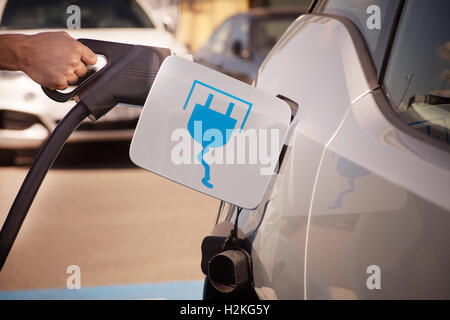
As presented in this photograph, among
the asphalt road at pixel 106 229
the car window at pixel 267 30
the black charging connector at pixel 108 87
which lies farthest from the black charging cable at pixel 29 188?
the car window at pixel 267 30

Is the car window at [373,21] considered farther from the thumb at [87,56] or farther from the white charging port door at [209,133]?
the thumb at [87,56]

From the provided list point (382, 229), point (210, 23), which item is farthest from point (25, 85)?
point (210, 23)

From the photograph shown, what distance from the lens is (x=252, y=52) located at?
9938mm

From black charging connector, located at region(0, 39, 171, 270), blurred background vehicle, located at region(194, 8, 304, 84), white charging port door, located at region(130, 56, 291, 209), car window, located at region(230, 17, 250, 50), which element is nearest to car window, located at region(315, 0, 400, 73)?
white charging port door, located at region(130, 56, 291, 209)

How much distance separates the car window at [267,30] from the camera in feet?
33.4

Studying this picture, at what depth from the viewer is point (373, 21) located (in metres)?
1.74

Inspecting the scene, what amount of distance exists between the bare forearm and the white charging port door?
367mm

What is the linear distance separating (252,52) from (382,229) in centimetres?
871

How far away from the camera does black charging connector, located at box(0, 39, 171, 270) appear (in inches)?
64.6

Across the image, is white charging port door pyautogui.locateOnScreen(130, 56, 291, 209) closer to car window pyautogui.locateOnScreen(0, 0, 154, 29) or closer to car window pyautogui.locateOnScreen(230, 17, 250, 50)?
car window pyautogui.locateOnScreen(0, 0, 154, 29)

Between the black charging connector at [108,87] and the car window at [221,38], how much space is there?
964 centimetres

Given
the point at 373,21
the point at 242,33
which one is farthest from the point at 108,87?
the point at 242,33

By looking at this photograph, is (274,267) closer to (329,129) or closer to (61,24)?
(329,129)

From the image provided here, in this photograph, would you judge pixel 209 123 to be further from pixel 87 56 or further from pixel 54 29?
pixel 54 29
